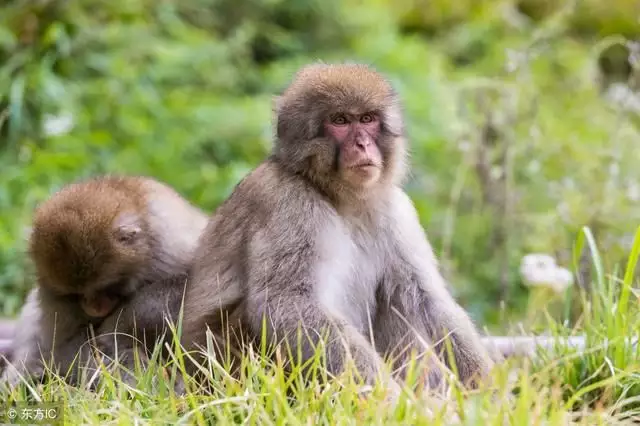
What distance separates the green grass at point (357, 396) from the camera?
3.42 m

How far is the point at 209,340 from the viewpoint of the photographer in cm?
407

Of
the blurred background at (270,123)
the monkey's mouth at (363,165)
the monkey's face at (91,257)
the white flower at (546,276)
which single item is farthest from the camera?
the blurred background at (270,123)

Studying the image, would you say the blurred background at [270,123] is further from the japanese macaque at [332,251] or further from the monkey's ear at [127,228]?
the monkey's ear at [127,228]

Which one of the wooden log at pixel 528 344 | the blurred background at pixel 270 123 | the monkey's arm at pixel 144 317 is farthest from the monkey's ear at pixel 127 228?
the blurred background at pixel 270 123

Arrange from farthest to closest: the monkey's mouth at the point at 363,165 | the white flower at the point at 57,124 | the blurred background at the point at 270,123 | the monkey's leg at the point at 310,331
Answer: the white flower at the point at 57,124 < the blurred background at the point at 270,123 < the monkey's mouth at the point at 363,165 < the monkey's leg at the point at 310,331

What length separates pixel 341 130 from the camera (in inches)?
172

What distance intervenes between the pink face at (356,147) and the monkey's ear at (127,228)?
1.02 meters

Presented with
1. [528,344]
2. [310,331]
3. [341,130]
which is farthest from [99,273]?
[528,344]

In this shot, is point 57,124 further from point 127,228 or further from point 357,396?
point 357,396

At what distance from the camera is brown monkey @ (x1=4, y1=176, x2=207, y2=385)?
4.55m

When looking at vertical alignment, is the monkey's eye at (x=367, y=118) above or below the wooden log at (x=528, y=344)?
above

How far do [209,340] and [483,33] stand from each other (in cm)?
1029

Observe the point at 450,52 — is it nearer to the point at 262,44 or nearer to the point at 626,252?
the point at 262,44

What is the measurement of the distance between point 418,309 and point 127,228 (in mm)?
1376
